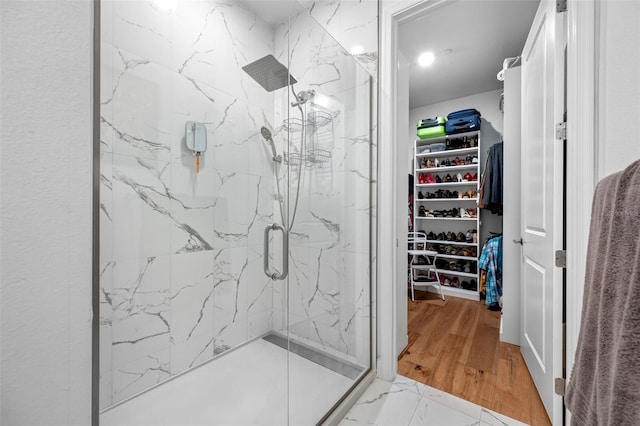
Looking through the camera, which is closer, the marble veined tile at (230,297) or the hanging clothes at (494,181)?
the marble veined tile at (230,297)

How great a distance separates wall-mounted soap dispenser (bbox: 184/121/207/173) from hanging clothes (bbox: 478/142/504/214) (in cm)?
295

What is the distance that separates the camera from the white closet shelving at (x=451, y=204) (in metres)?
3.59

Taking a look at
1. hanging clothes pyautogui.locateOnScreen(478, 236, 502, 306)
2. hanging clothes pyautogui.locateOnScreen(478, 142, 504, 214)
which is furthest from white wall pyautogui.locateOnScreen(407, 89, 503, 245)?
hanging clothes pyautogui.locateOnScreen(478, 236, 502, 306)

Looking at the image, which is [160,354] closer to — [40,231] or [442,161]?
[40,231]

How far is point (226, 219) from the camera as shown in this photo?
4.45ft

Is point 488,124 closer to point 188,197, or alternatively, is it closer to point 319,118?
point 319,118

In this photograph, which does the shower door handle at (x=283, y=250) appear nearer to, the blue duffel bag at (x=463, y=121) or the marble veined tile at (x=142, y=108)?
the marble veined tile at (x=142, y=108)

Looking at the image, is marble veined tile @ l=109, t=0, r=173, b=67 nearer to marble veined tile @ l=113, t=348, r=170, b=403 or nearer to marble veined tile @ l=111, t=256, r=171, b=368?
marble veined tile @ l=111, t=256, r=171, b=368

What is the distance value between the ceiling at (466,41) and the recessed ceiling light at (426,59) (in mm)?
49

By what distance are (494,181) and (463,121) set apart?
1048 millimetres

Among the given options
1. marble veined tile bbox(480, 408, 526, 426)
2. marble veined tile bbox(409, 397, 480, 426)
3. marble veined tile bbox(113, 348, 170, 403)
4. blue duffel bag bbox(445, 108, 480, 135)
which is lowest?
marble veined tile bbox(480, 408, 526, 426)

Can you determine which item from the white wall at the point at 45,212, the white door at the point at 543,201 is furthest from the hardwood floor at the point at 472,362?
the white wall at the point at 45,212

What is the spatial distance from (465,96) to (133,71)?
4050 millimetres

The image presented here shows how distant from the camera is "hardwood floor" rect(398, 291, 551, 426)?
1.53 metres
